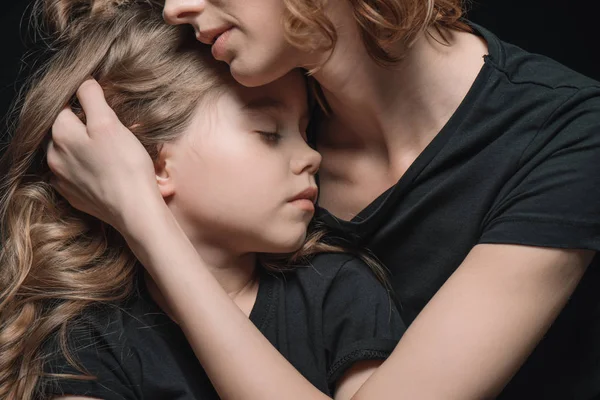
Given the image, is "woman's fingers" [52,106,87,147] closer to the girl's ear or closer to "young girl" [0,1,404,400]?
"young girl" [0,1,404,400]

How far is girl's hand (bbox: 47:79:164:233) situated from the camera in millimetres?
1642

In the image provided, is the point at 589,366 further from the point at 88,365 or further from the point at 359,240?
the point at 88,365

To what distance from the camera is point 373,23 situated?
67.0 inches

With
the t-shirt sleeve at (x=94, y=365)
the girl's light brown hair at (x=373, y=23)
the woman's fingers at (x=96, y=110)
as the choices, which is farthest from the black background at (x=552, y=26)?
the t-shirt sleeve at (x=94, y=365)

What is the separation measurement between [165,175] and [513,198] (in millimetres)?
624

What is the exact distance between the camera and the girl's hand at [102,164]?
1.64m

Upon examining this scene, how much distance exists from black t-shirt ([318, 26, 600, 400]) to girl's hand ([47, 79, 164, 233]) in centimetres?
41

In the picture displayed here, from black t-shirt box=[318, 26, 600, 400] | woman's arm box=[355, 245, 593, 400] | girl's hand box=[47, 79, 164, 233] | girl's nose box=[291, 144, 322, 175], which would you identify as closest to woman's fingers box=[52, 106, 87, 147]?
girl's hand box=[47, 79, 164, 233]

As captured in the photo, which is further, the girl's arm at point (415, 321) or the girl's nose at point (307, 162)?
the girl's nose at point (307, 162)

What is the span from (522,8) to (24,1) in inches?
49.1

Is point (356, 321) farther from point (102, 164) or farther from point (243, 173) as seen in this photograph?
point (102, 164)

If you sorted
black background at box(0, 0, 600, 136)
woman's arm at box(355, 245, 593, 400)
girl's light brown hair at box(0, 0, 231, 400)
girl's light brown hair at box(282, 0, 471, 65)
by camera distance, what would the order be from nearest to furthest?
1. woman's arm at box(355, 245, 593, 400)
2. girl's light brown hair at box(282, 0, 471, 65)
3. girl's light brown hair at box(0, 0, 231, 400)
4. black background at box(0, 0, 600, 136)

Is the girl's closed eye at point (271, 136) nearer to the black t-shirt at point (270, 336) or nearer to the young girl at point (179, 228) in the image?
the young girl at point (179, 228)

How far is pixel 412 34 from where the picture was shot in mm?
1721
